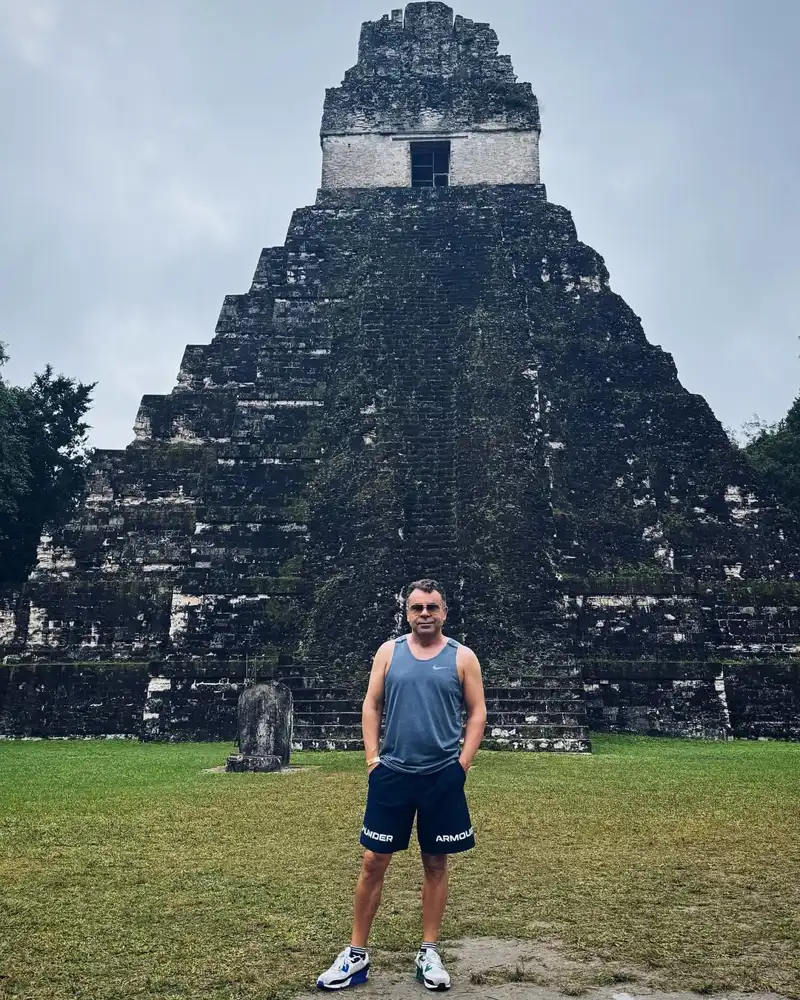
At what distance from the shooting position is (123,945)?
135 inches

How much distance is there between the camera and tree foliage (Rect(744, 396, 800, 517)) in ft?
67.5

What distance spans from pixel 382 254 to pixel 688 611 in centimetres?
947

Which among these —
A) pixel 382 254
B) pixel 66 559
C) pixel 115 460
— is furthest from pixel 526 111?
pixel 66 559

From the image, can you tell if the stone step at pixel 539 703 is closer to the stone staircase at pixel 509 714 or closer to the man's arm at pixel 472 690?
the stone staircase at pixel 509 714

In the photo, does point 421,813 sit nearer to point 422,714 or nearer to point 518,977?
point 422,714

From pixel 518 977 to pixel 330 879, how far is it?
165 cm

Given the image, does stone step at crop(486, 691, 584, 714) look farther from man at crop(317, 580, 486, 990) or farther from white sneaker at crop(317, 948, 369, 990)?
white sneaker at crop(317, 948, 369, 990)

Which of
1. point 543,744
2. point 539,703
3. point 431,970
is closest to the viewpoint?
point 431,970

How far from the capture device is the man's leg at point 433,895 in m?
3.22

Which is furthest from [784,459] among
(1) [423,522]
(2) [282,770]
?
(2) [282,770]

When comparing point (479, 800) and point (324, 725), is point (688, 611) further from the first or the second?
point (479, 800)

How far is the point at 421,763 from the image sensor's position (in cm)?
334

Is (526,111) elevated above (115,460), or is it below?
above

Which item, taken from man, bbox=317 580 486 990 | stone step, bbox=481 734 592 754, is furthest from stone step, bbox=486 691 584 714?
man, bbox=317 580 486 990
